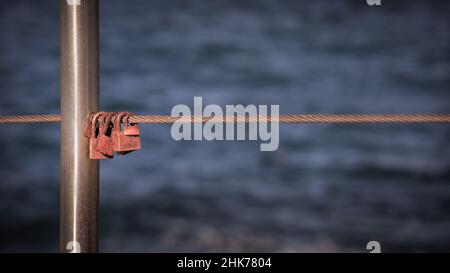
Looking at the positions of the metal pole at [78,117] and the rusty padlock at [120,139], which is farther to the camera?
the rusty padlock at [120,139]

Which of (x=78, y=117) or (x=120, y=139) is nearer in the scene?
(x=78, y=117)

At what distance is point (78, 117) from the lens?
5.06ft

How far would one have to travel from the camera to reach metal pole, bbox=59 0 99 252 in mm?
1529

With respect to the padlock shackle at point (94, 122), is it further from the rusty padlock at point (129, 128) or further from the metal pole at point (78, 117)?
the rusty padlock at point (129, 128)

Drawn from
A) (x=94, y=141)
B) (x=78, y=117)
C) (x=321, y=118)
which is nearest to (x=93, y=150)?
(x=94, y=141)

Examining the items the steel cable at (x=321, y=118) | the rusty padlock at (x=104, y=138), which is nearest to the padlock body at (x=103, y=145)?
the rusty padlock at (x=104, y=138)

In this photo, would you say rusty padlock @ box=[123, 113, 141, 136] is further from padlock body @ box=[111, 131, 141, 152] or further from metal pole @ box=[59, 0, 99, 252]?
metal pole @ box=[59, 0, 99, 252]

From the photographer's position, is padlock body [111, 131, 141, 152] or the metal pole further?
padlock body [111, 131, 141, 152]

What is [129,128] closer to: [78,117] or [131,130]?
[131,130]

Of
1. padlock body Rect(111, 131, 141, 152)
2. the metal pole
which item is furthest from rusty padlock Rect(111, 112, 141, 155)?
the metal pole

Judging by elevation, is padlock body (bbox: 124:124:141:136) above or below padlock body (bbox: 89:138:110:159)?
above

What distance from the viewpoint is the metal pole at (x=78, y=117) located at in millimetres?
1529

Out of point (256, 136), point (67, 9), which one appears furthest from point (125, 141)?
point (256, 136)

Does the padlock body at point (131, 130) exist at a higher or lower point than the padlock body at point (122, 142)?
higher
